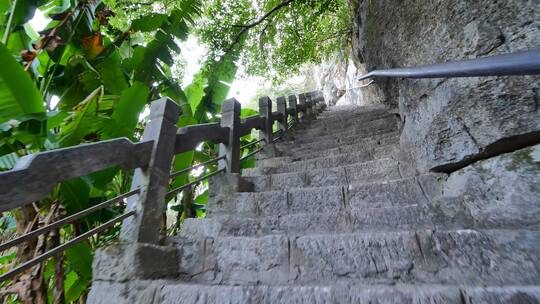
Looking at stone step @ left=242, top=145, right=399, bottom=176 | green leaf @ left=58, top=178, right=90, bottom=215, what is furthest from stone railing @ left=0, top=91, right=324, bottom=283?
stone step @ left=242, top=145, right=399, bottom=176

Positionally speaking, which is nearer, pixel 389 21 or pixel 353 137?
pixel 389 21

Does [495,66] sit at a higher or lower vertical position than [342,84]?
lower

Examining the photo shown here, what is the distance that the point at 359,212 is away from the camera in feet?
6.75

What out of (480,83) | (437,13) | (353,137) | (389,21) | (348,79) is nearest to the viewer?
(480,83)

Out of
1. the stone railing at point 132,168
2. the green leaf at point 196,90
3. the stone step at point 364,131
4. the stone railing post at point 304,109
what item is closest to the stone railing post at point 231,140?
the stone railing at point 132,168

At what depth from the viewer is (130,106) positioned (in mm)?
2830

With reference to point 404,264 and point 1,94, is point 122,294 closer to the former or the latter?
point 404,264

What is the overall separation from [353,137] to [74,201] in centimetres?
390

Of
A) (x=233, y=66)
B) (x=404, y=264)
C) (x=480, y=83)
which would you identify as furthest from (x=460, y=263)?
(x=233, y=66)

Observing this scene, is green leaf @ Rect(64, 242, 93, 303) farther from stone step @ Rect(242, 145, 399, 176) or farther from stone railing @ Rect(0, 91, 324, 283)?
stone step @ Rect(242, 145, 399, 176)

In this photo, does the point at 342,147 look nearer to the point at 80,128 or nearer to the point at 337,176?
the point at 337,176

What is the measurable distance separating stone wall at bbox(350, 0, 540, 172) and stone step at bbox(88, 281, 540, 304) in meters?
1.07

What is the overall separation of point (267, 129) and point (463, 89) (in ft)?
10.4

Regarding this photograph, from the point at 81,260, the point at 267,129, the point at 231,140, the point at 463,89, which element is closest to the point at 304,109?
the point at 267,129
